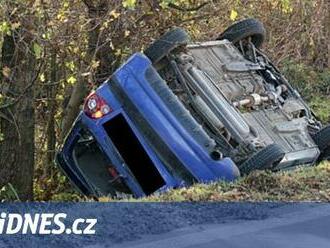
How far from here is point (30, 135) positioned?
825cm

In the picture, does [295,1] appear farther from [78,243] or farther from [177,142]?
[78,243]

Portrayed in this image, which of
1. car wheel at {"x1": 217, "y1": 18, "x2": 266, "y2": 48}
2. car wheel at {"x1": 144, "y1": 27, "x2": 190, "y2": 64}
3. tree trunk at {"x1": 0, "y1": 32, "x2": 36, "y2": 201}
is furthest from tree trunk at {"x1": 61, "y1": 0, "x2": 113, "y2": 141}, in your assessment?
car wheel at {"x1": 217, "y1": 18, "x2": 266, "y2": 48}

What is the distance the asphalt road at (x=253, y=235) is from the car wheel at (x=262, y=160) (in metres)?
1.67

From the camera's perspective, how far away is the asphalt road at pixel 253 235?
11.6 ft

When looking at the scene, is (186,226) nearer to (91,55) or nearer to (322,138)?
(322,138)

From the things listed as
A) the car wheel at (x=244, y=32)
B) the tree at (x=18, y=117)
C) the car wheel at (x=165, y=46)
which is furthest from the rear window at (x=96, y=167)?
the car wheel at (x=244, y=32)

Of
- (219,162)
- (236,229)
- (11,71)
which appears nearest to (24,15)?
→ (11,71)

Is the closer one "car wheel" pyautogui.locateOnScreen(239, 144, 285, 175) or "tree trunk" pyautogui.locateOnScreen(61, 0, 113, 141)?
"car wheel" pyautogui.locateOnScreen(239, 144, 285, 175)

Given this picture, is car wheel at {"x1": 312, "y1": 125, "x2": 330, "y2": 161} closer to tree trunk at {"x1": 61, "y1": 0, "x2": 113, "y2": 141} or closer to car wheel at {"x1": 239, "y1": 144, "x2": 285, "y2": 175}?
car wheel at {"x1": 239, "y1": 144, "x2": 285, "y2": 175}

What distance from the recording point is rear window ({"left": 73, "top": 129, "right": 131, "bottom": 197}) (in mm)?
6703

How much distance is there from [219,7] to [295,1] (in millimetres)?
2229

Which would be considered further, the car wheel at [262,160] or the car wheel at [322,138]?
the car wheel at [322,138]

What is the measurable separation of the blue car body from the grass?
28 cm

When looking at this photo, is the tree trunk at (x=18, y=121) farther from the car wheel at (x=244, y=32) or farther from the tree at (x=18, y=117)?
the car wheel at (x=244, y=32)
